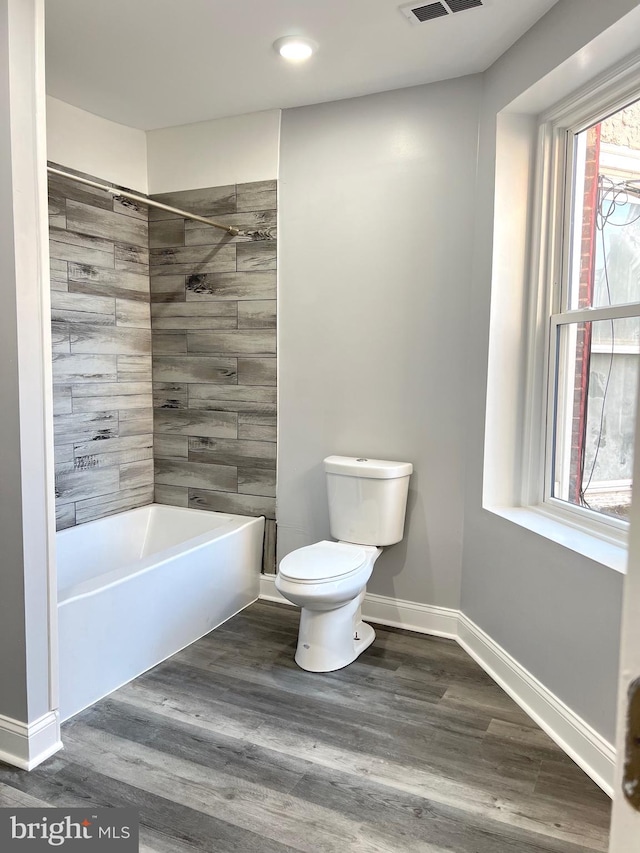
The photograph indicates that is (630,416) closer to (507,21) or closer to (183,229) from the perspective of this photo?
(507,21)

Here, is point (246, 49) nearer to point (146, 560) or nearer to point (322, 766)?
point (146, 560)

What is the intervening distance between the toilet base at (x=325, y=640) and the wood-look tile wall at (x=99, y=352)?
4.39 ft

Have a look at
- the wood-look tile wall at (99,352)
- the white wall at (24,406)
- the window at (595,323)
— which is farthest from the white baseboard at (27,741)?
the window at (595,323)

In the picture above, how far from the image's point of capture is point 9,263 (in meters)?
1.83

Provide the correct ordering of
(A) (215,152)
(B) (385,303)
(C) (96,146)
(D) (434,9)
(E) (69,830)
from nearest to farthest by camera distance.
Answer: (E) (69,830)
(D) (434,9)
(B) (385,303)
(C) (96,146)
(A) (215,152)

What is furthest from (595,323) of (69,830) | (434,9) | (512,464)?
(69,830)

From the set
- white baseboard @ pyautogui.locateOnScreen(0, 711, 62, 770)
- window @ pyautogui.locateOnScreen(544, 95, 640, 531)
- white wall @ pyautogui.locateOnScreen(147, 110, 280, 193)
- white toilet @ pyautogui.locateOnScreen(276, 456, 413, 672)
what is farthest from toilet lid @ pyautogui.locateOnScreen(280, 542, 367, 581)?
white wall @ pyautogui.locateOnScreen(147, 110, 280, 193)

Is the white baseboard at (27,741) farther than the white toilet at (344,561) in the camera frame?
No

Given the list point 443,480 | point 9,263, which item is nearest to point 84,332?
point 9,263

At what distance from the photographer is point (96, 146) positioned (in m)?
3.12

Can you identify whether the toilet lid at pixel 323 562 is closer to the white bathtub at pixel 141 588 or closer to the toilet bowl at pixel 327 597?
the toilet bowl at pixel 327 597

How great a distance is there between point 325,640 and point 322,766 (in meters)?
0.64

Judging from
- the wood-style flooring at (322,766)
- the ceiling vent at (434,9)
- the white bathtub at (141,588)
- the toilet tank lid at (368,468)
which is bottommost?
the wood-style flooring at (322,766)

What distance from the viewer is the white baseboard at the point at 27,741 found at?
193cm
